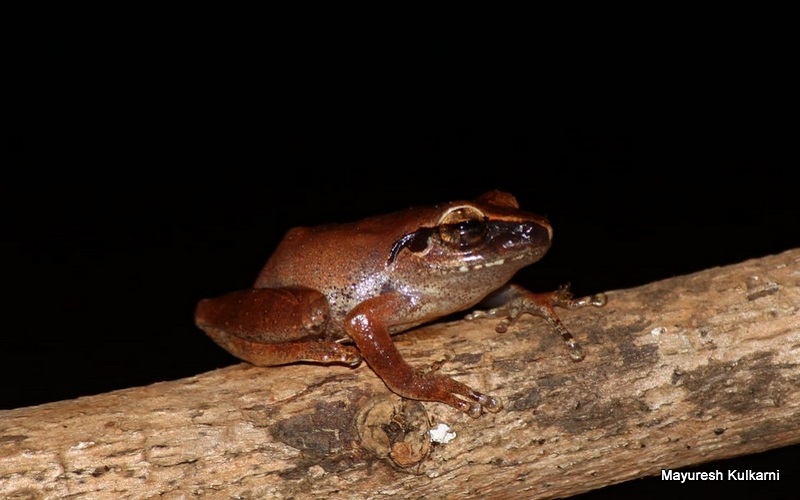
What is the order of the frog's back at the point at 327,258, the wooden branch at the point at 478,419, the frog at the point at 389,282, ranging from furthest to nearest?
the frog's back at the point at 327,258 → the frog at the point at 389,282 → the wooden branch at the point at 478,419

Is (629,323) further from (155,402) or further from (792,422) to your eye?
(155,402)

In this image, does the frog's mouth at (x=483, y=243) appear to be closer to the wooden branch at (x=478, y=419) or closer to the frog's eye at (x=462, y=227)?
the frog's eye at (x=462, y=227)

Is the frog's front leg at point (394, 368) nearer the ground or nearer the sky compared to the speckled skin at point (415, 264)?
nearer the ground

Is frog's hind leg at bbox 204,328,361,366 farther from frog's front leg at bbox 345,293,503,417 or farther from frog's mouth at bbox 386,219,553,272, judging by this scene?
frog's mouth at bbox 386,219,553,272

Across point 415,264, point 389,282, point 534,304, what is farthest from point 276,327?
point 534,304

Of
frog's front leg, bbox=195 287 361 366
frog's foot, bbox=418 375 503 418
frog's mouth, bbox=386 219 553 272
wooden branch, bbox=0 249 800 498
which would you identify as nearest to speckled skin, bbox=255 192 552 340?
frog's mouth, bbox=386 219 553 272

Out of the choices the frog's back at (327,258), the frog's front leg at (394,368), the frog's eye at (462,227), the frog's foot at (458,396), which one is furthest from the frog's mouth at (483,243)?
the frog's foot at (458,396)

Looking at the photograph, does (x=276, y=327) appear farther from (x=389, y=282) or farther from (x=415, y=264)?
(x=415, y=264)

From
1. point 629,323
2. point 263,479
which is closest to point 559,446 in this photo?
point 629,323
